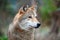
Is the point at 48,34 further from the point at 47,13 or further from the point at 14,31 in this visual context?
the point at 14,31

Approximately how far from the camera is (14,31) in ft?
19.3

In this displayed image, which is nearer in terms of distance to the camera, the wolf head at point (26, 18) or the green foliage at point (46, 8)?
the wolf head at point (26, 18)

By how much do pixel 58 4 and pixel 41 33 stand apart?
1286 millimetres

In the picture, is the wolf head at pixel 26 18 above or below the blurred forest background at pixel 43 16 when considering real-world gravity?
above

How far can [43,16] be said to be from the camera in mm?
8781

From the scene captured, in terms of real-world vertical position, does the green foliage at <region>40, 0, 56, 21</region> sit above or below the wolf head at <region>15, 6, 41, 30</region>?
below

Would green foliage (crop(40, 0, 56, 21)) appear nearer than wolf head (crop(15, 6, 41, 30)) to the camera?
No

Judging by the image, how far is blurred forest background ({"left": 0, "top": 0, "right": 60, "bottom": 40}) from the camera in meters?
8.52

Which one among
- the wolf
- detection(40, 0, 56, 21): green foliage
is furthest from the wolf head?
detection(40, 0, 56, 21): green foliage

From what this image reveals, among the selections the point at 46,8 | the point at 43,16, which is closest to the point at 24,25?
the point at 46,8

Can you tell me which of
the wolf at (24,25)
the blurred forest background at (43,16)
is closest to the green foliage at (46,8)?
the blurred forest background at (43,16)

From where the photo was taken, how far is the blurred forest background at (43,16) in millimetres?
8516

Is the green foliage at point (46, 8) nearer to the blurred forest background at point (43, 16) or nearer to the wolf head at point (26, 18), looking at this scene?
the blurred forest background at point (43, 16)

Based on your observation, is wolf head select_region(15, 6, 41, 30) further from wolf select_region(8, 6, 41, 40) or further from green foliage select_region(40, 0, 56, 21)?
green foliage select_region(40, 0, 56, 21)
